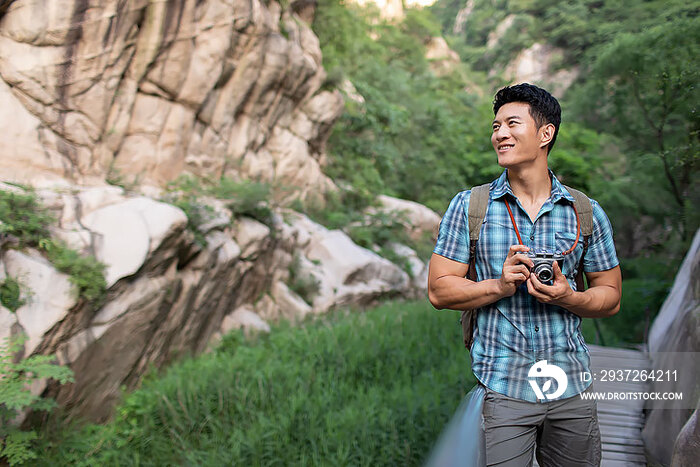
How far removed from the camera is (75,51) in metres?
8.27

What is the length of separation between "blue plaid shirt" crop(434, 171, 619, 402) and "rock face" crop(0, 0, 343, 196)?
7.26 meters

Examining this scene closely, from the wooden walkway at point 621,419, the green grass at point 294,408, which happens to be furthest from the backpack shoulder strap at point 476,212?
the green grass at point 294,408

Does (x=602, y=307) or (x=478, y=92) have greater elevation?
(x=478, y=92)

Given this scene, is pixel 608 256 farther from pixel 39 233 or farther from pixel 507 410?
pixel 39 233

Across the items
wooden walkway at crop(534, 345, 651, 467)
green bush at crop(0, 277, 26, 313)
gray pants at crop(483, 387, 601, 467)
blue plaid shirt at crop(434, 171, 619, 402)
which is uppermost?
blue plaid shirt at crop(434, 171, 619, 402)

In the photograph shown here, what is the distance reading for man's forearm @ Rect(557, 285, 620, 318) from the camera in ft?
6.08

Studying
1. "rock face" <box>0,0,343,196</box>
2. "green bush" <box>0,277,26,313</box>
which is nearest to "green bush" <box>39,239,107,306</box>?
"green bush" <box>0,277,26,313</box>

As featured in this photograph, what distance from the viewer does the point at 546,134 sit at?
2.02 meters

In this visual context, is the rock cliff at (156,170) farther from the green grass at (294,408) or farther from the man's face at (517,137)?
the man's face at (517,137)

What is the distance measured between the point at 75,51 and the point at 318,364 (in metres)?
6.43

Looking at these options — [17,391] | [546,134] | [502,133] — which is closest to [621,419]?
[546,134]

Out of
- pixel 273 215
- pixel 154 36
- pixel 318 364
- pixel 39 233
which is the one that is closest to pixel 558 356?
pixel 318 364

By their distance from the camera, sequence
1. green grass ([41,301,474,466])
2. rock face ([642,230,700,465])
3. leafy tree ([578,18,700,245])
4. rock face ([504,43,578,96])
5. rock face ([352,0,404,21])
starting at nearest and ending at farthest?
rock face ([642,230,700,465]) → green grass ([41,301,474,466]) → leafy tree ([578,18,700,245]) → rock face ([504,43,578,96]) → rock face ([352,0,404,21])

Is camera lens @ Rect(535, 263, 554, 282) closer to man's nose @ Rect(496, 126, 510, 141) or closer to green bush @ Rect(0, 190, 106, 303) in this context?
man's nose @ Rect(496, 126, 510, 141)
